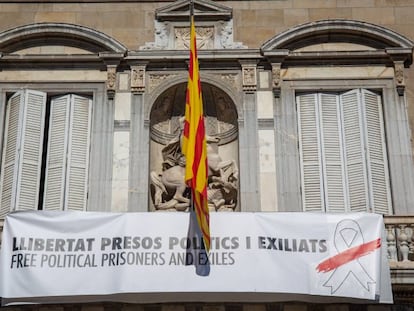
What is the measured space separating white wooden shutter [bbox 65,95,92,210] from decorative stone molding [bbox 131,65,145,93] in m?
0.92

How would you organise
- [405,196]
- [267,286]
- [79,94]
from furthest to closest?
[79,94]
[405,196]
[267,286]

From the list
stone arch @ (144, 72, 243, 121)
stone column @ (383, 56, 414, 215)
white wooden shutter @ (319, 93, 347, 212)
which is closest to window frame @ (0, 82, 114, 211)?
stone arch @ (144, 72, 243, 121)

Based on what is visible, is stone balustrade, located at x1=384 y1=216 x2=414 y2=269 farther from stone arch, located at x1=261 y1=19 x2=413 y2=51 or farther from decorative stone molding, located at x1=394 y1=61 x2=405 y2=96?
stone arch, located at x1=261 y1=19 x2=413 y2=51

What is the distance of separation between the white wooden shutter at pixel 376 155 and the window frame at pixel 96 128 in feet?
15.5

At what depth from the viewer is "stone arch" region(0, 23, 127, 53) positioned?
53.1 feet

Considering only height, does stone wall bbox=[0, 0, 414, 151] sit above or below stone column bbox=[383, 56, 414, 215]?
above

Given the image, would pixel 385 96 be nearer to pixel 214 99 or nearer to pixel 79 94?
pixel 214 99

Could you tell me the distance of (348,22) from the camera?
16.2 m

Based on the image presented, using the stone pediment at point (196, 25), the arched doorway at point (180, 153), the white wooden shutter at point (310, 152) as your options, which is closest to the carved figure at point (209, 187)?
the arched doorway at point (180, 153)

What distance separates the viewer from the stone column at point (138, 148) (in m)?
15.0

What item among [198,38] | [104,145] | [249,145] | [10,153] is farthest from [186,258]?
[198,38]

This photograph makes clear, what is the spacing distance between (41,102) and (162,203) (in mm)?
3097

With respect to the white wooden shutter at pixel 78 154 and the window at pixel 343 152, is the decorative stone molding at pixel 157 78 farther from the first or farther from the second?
the window at pixel 343 152

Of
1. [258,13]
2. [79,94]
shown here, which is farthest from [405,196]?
[79,94]
